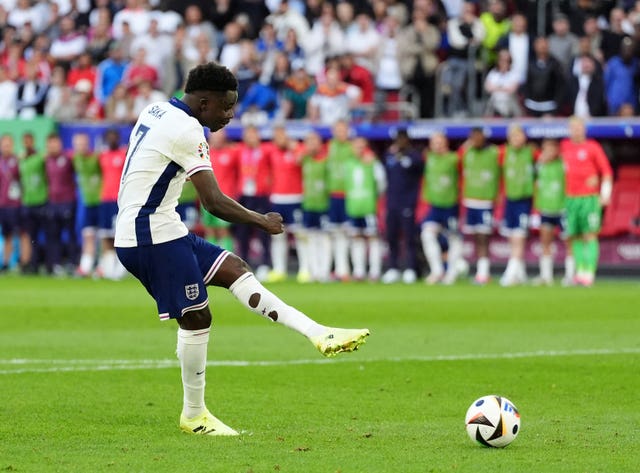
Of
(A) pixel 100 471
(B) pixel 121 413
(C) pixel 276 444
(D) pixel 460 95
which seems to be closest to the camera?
(A) pixel 100 471

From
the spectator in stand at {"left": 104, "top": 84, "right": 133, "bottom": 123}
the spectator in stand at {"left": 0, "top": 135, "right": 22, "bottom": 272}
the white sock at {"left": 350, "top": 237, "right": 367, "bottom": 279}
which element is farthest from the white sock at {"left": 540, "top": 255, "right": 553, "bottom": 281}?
the spectator in stand at {"left": 0, "top": 135, "right": 22, "bottom": 272}

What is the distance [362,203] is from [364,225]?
16.4 inches

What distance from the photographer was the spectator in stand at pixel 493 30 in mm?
24969

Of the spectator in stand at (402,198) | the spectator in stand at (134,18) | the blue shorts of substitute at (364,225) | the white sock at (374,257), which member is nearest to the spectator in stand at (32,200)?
the spectator in stand at (134,18)

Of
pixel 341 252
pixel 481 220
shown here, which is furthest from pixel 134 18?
pixel 481 220

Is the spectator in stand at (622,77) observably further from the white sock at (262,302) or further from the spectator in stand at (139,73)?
the white sock at (262,302)

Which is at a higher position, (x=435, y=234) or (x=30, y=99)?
(x=30, y=99)

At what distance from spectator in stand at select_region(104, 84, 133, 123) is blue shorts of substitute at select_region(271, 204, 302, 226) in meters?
4.37

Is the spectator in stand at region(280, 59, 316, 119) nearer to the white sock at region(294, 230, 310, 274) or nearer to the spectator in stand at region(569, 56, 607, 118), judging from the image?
the white sock at region(294, 230, 310, 274)

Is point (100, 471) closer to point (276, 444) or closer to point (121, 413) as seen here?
point (276, 444)

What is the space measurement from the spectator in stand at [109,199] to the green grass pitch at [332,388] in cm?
680

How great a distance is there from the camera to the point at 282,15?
2764 centimetres

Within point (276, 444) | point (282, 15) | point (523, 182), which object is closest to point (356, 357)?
point (276, 444)

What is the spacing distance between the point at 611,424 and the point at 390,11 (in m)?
19.1
